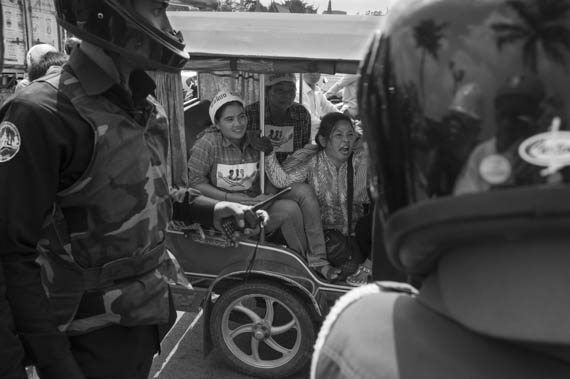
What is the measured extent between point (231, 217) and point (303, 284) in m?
1.32

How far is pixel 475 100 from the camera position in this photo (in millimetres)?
648

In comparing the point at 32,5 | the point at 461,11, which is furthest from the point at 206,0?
the point at 32,5

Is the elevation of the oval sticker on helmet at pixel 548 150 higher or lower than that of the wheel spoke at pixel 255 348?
higher

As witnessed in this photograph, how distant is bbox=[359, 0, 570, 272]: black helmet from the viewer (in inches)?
24.0

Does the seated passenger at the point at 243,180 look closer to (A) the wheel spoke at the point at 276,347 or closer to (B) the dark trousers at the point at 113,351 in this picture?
(A) the wheel spoke at the point at 276,347

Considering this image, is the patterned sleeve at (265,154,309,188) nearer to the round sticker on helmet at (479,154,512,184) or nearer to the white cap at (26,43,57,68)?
the white cap at (26,43,57,68)

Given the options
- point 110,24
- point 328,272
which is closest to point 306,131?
point 328,272

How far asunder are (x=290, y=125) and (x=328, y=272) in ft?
4.37

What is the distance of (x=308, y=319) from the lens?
136 inches

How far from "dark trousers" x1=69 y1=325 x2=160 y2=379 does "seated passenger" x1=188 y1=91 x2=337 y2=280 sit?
6.47 ft

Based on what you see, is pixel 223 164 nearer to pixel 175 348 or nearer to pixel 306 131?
pixel 306 131

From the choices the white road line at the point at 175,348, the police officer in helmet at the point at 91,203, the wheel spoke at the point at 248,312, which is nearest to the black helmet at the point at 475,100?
the police officer in helmet at the point at 91,203

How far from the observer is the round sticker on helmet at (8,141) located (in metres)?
A: 1.45

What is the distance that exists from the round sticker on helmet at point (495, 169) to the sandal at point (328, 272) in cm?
314
